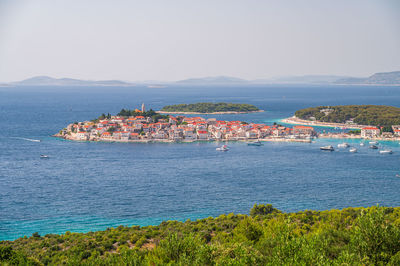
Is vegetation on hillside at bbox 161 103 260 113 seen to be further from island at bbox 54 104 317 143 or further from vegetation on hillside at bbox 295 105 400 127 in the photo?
island at bbox 54 104 317 143

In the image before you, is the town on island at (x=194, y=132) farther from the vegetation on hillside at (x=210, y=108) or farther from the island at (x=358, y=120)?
the vegetation on hillside at (x=210, y=108)

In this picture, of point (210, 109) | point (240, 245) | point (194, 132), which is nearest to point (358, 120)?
point (194, 132)

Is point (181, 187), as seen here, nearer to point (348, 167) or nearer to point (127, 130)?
point (348, 167)

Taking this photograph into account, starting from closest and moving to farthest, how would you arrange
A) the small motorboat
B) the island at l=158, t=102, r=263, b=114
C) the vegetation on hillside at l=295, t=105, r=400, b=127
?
the small motorboat → the vegetation on hillside at l=295, t=105, r=400, b=127 → the island at l=158, t=102, r=263, b=114

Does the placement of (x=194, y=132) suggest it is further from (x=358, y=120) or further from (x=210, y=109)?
(x=210, y=109)

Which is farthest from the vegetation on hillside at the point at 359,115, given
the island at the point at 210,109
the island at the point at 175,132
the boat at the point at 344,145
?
the island at the point at 210,109

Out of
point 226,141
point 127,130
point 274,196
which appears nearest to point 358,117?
point 226,141

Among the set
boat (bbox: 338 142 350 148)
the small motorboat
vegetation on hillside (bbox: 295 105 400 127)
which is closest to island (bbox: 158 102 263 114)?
vegetation on hillside (bbox: 295 105 400 127)
